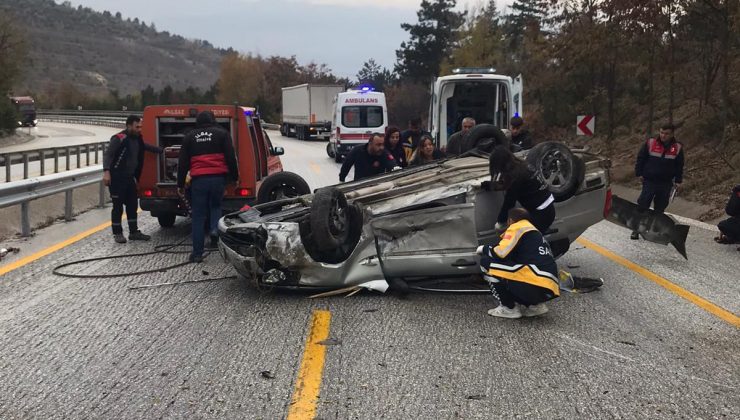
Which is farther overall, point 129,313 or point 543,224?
point 543,224

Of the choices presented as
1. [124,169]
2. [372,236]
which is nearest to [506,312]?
[372,236]

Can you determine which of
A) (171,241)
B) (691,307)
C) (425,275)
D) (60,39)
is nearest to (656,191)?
(691,307)

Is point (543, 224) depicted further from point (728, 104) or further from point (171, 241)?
point (728, 104)

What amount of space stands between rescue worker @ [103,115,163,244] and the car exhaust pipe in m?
5.99

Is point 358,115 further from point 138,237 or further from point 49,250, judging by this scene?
point 49,250

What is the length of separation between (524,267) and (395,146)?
16.2ft

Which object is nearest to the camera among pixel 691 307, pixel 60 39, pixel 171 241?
pixel 691 307

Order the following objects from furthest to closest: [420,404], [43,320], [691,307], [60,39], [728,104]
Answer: [60,39] → [728,104] → [691,307] → [43,320] → [420,404]

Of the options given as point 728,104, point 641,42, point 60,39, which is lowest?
point 728,104

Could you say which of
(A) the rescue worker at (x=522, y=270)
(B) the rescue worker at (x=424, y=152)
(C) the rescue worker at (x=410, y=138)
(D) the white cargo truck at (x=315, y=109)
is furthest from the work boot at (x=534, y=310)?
(D) the white cargo truck at (x=315, y=109)

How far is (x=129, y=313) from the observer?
5828 mm

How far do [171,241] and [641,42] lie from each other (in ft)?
47.1

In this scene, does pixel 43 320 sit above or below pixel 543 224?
below

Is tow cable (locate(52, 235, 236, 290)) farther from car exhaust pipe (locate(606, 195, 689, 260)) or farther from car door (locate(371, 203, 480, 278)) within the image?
car exhaust pipe (locate(606, 195, 689, 260))
